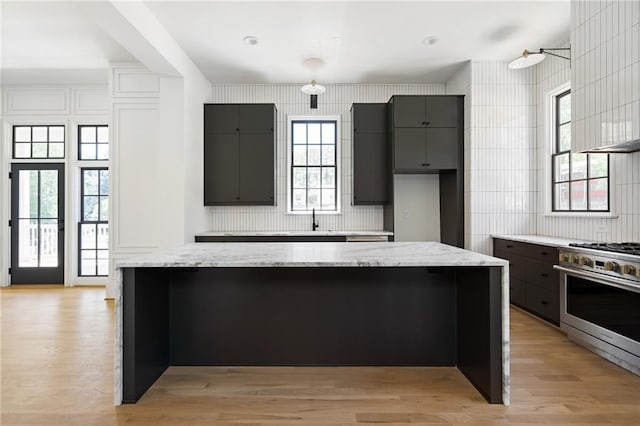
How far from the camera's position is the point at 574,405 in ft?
6.94

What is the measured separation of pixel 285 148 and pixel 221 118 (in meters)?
1.00

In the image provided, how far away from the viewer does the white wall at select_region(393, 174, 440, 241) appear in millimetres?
5414

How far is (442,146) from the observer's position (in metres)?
4.81

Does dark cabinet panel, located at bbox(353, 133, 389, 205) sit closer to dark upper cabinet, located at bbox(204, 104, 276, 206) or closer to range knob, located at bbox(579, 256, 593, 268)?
dark upper cabinet, located at bbox(204, 104, 276, 206)

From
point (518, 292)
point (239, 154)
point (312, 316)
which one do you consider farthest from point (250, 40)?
point (518, 292)

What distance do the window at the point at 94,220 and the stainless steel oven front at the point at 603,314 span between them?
5.90 metres

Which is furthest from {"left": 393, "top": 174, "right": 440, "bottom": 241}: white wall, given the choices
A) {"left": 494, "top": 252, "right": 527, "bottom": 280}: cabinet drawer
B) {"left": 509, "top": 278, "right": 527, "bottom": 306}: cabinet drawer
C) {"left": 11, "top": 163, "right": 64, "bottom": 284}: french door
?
{"left": 11, "top": 163, "right": 64, "bottom": 284}: french door

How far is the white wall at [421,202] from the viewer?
541 cm

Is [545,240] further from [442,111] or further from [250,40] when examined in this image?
[250,40]

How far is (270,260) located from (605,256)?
8.14 ft

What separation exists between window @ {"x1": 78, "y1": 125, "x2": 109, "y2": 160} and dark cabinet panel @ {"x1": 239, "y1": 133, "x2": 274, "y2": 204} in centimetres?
225

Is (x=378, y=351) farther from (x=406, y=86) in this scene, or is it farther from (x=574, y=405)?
(x=406, y=86)

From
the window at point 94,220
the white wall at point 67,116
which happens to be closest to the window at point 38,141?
the white wall at point 67,116

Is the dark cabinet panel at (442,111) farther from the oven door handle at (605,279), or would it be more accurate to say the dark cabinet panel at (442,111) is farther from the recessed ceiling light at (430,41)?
the oven door handle at (605,279)
